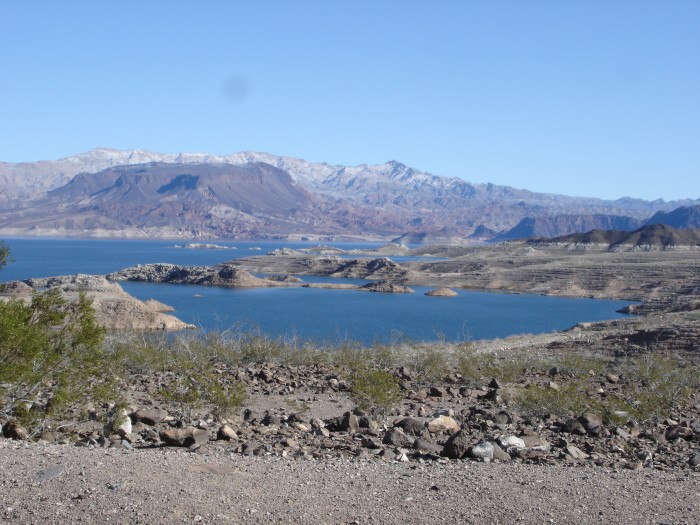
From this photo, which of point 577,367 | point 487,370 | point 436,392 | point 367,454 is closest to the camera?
point 367,454

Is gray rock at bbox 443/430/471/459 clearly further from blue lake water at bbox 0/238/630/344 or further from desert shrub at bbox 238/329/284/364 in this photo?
blue lake water at bbox 0/238/630/344

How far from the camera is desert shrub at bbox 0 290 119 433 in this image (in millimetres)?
11227

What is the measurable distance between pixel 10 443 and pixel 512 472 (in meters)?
6.58

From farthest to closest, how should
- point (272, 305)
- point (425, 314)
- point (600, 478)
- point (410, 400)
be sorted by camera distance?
point (272, 305)
point (425, 314)
point (410, 400)
point (600, 478)

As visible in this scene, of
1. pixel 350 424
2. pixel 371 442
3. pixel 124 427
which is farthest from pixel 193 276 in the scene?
pixel 371 442

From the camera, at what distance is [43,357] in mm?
11945

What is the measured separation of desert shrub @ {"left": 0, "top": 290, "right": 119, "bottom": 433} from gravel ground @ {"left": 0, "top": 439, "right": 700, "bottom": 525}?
4.63ft

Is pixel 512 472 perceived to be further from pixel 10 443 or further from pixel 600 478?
pixel 10 443

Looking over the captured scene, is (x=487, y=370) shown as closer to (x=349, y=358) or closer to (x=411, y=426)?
(x=349, y=358)

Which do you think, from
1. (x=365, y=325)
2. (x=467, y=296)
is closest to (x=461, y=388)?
(x=365, y=325)

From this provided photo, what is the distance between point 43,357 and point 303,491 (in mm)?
5320

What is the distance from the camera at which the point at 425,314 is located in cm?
6656

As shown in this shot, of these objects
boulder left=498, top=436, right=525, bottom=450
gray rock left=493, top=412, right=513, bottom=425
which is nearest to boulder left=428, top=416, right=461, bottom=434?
gray rock left=493, top=412, right=513, bottom=425

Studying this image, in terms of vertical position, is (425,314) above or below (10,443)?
below
